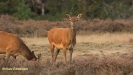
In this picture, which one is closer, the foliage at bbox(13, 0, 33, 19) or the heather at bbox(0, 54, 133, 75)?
the heather at bbox(0, 54, 133, 75)

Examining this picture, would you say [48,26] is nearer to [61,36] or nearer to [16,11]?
[16,11]

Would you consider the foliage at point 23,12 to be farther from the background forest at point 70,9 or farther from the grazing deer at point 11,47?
the grazing deer at point 11,47

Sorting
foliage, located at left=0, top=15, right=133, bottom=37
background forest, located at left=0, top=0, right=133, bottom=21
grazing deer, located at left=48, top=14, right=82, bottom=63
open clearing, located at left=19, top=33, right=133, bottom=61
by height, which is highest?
grazing deer, located at left=48, top=14, right=82, bottom=63

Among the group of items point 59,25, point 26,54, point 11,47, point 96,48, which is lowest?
point 59,25

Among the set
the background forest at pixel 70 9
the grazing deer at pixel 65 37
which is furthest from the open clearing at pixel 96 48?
the background forest at pixel 70 9

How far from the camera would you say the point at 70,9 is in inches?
1783

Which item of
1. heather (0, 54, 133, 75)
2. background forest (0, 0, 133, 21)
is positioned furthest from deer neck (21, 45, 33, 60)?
background forest (0, 0, 133, 21)

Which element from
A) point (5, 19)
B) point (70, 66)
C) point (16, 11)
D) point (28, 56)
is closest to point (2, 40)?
point (28, 56)

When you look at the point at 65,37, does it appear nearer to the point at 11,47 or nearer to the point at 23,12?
the point at 11,47

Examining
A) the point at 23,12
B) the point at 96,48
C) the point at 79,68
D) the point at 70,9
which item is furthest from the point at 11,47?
the point at 70,9

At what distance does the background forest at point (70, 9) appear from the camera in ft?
142

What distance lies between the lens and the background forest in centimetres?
4329

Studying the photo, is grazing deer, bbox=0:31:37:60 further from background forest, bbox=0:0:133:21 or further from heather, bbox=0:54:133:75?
background forest, bbox=0:0:133:21

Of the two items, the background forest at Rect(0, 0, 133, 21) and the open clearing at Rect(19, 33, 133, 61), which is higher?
the open clearing at Rect(19, 33, 133, 61)
